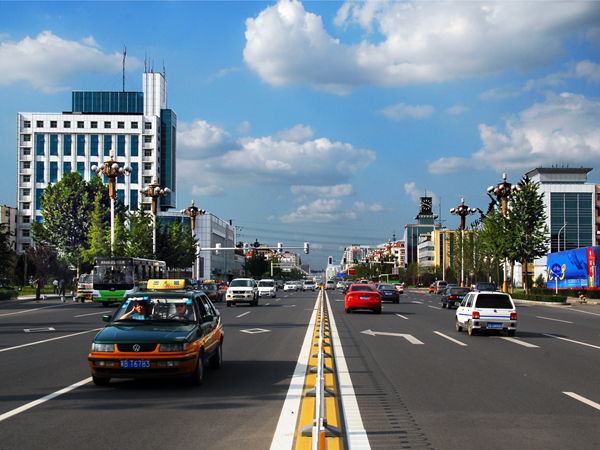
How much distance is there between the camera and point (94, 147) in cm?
11725

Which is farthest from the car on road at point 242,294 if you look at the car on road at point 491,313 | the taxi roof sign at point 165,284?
the taxi roof sign at point 165,284

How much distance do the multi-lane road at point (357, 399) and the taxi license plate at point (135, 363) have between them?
17.5 inches

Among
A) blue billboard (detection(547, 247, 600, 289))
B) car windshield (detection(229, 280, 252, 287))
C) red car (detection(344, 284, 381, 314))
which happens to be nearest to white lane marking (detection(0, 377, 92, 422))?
red car (detection(344, 284, 381, 314))

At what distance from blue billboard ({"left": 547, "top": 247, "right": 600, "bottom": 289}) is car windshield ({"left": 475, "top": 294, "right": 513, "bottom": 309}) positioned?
37828mm

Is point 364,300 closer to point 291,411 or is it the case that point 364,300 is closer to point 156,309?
point 156,309

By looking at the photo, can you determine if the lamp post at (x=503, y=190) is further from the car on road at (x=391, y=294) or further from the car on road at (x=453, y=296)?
the car on road at (x=453, y=296)

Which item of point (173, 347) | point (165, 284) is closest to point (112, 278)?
point (165, 284)

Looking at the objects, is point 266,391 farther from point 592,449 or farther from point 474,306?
point 474,306

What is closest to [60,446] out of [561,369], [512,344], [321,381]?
[321,381]

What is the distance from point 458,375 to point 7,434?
289 inches

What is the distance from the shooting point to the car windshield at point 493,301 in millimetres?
18156

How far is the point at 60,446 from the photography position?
19.2 feet

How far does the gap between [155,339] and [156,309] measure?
135cm

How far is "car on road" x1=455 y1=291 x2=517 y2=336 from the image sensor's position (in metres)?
17.9
